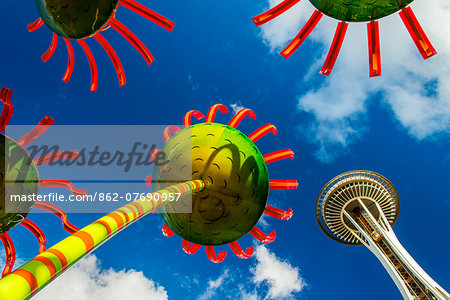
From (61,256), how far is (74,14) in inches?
89.2

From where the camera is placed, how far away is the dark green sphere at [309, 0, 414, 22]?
2691 mm

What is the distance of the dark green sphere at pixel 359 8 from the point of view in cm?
269

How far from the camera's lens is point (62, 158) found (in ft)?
15.1

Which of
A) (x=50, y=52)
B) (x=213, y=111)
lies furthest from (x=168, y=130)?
(x=50, y=52)

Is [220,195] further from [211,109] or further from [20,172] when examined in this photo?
[20,172]

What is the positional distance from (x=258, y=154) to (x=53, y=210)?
3.59 meters

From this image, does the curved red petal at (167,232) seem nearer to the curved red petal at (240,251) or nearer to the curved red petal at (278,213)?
the curved red petal at (240,251)

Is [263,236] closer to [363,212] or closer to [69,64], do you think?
[69,64]

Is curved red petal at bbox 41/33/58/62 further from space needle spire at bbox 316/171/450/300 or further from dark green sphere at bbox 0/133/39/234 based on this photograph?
space needle spire at bbox 316/171/450/300

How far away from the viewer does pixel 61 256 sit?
1.35m

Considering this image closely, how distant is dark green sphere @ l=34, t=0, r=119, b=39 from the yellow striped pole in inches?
73.2

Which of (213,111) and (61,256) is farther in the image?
(213,111)

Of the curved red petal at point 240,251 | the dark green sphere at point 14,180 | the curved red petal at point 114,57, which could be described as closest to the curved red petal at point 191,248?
the curved red petal at point 240,251

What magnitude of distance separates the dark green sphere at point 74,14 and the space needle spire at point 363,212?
99.9 feet
